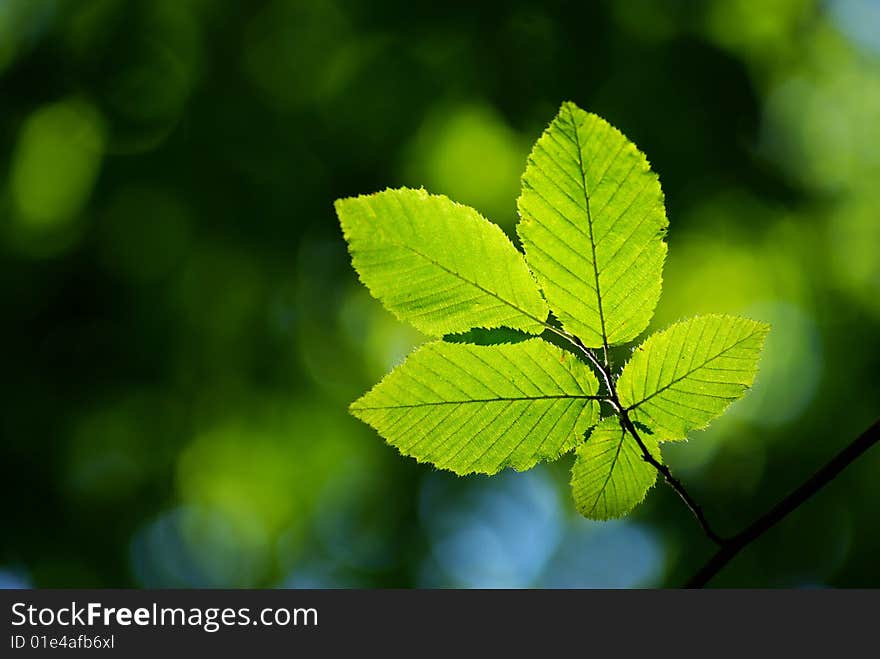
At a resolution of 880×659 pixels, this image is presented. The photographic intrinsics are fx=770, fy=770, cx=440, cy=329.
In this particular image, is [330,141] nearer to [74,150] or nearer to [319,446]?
[74,150]

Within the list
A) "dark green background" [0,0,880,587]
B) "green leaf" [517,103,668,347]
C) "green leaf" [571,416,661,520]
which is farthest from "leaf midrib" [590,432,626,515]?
"dark green background" [0,0,880,587]

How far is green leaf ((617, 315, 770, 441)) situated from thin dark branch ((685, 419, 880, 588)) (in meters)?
0.13

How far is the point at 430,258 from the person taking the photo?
644 millimetres

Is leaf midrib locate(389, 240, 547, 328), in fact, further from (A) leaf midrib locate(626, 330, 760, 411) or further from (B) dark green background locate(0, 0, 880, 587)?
(B) dark green background locate(0, 0, 880, 587)

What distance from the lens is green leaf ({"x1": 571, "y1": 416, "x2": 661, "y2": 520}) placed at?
2.32 ft

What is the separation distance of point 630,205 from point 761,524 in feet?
0.86

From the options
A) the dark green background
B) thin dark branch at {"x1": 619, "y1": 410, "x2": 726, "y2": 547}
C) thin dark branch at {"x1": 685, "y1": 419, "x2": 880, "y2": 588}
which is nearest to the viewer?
thin dark branch at {"x1": 685, "y1": 419, "x2": 880, "y2": 588}

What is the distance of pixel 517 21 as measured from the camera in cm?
659

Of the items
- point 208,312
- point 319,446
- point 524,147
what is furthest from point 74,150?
point 524,147

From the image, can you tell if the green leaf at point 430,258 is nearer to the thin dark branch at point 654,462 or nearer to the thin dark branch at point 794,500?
the thin dark branch at point 654,462

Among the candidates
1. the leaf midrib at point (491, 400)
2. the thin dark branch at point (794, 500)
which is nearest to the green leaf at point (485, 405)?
the leaf midrib at point (491, 400)

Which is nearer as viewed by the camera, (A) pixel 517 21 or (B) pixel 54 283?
(B) pixel 54 283

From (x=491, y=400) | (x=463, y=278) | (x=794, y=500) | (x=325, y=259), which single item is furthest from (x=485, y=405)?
(x=325, y=259)

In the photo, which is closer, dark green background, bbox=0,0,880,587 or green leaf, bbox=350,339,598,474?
green leaf, bbox=350,339,598,474
